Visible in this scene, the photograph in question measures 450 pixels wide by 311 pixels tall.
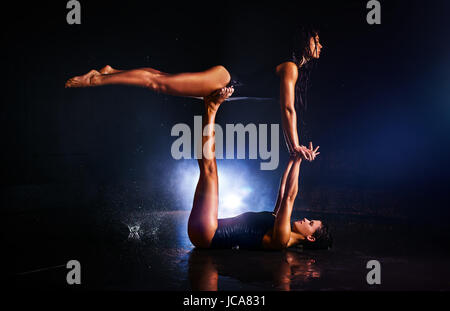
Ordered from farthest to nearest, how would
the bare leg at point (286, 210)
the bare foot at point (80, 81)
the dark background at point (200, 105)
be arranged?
the dark background at point (200, 105), the bare foot at point (80, 81), the bare leg at point (286, 210)

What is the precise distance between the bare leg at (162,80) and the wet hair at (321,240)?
156 cm

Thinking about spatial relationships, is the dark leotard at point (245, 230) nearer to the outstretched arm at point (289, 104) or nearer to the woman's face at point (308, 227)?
the woman's face at point (308, 227)

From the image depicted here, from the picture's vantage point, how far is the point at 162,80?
3998 millimetres

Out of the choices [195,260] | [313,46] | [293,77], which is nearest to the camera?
[195,260]

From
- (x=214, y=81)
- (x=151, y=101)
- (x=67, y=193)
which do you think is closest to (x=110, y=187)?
(x=67, y=193)

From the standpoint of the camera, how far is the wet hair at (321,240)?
4125 millimetres

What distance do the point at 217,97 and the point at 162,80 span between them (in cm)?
51

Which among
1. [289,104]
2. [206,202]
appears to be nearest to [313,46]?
[289,104]

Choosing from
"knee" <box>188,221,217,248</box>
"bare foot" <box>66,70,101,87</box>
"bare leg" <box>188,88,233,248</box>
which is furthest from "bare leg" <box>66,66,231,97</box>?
"knee" <box>188,221,217,248</box>

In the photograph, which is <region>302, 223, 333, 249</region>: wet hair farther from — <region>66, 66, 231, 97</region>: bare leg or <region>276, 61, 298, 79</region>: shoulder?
<region>66, 66, 231, 97</region>: bare leg

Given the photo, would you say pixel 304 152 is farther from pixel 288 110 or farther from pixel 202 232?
pixel 202 232

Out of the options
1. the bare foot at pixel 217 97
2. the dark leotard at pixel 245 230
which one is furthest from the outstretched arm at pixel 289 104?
the dark leotard at pixel 245 230

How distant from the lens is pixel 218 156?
7.65 metres

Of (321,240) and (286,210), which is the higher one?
(286,210)
